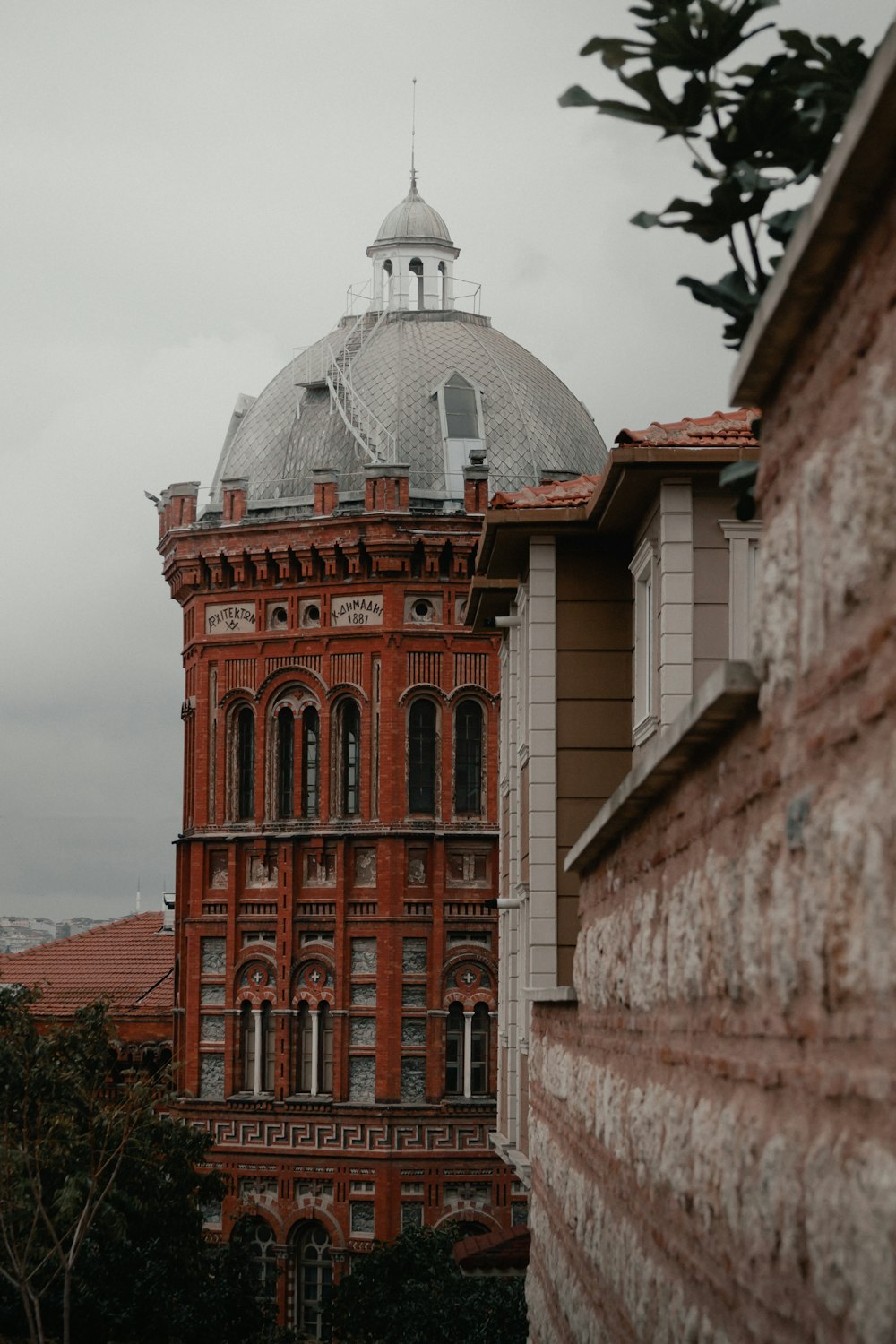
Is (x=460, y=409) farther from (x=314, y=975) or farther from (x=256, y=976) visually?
(x=256, y=976)

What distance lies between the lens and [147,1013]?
48.4m

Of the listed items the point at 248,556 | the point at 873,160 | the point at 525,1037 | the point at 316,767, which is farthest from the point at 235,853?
the point at 873,160

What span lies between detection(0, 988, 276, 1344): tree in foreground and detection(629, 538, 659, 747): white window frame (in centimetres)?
1577

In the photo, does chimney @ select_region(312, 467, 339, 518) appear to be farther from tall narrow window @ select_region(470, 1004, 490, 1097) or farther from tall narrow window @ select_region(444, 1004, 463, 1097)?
tall narrow window @ select_region(470, 1004, 490, 1097)

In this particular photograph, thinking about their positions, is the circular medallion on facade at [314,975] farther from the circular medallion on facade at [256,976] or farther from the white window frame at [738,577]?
the white window frame at [738,577]

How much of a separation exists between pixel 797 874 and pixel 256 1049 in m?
41.2

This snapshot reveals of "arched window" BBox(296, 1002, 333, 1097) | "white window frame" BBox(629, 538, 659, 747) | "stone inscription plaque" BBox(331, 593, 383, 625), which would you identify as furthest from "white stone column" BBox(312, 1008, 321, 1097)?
"white window frame" BBox(629, 538, 659, 747)

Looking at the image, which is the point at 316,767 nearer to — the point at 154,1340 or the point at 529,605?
the point at 154,1340

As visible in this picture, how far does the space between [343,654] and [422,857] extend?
447 centimetres

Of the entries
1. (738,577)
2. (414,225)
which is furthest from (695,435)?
(414,225)

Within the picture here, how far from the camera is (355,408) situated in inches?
1914

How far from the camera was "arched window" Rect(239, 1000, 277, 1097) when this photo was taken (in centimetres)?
4559

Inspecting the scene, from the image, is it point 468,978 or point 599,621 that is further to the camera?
point 468,978

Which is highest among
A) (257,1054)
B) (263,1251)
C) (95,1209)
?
(257,1054)
